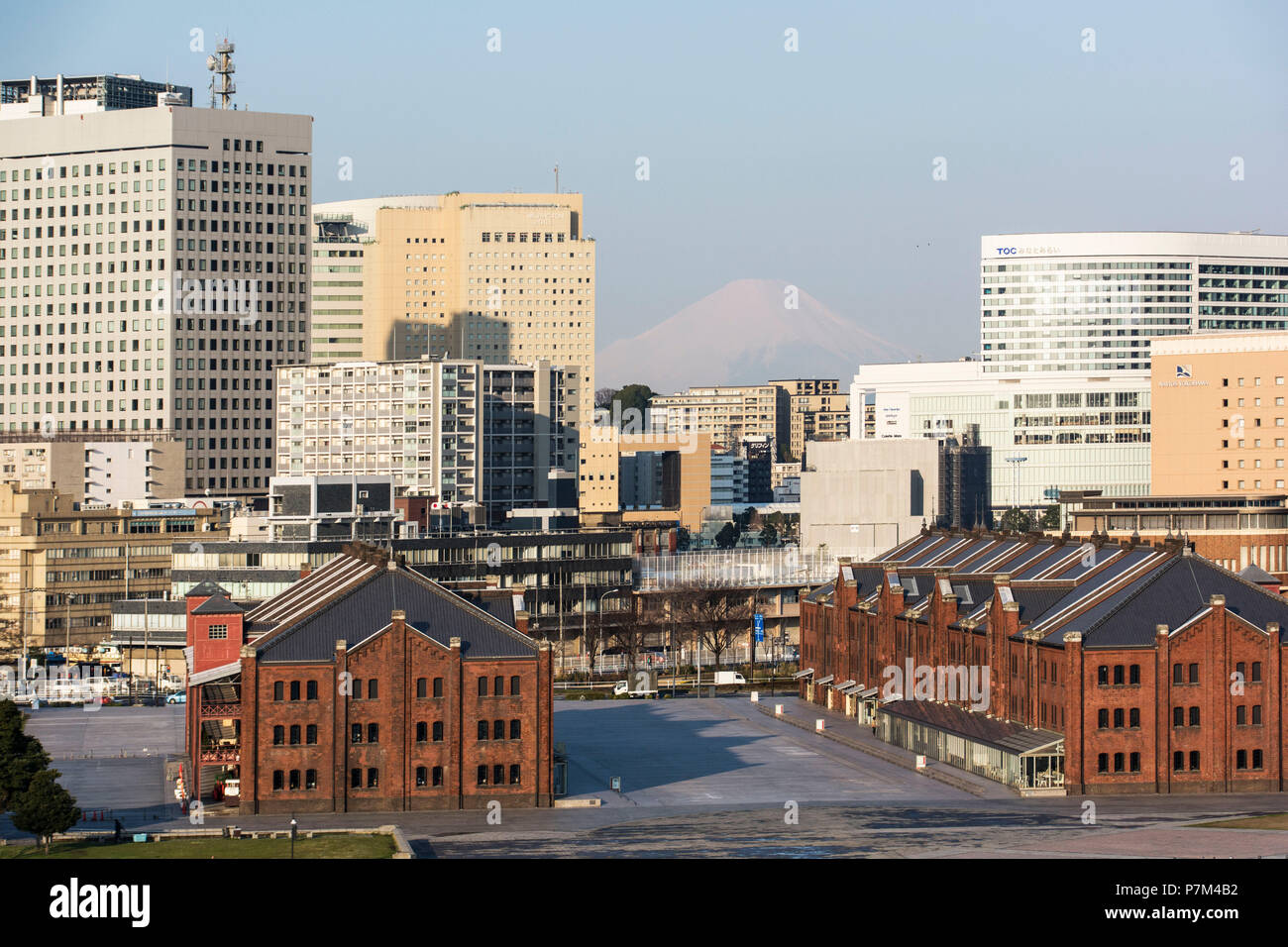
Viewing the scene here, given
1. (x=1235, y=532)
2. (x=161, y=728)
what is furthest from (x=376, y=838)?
(x=1235, y=532)

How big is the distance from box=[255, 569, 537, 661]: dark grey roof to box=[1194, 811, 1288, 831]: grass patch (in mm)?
31660

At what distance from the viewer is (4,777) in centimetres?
7338

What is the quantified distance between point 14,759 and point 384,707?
643 inches

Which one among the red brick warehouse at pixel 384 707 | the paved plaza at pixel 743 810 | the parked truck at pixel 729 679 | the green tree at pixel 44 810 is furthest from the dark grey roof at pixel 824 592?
the green tree at pixel 44 810

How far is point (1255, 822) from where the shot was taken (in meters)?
78.1

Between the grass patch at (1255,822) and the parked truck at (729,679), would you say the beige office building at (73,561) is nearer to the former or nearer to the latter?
the parked truck at (729,679)

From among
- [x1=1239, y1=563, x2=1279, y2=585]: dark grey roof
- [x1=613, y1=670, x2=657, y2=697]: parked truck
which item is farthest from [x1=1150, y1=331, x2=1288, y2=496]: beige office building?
[x1=1239, y1=563, x2=1279, y2=585]: dark grey roof

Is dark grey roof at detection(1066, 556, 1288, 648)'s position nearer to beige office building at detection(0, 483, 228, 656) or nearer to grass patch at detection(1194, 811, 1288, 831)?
grass patch at detection(1194, 811, 1288, 831)

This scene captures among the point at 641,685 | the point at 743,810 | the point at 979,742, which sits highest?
the point at 979,742

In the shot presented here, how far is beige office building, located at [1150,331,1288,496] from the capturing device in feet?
632

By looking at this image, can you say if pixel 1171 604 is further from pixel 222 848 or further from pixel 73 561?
pixel 73 561

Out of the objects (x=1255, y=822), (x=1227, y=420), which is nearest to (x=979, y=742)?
(x=1255, y=822)
